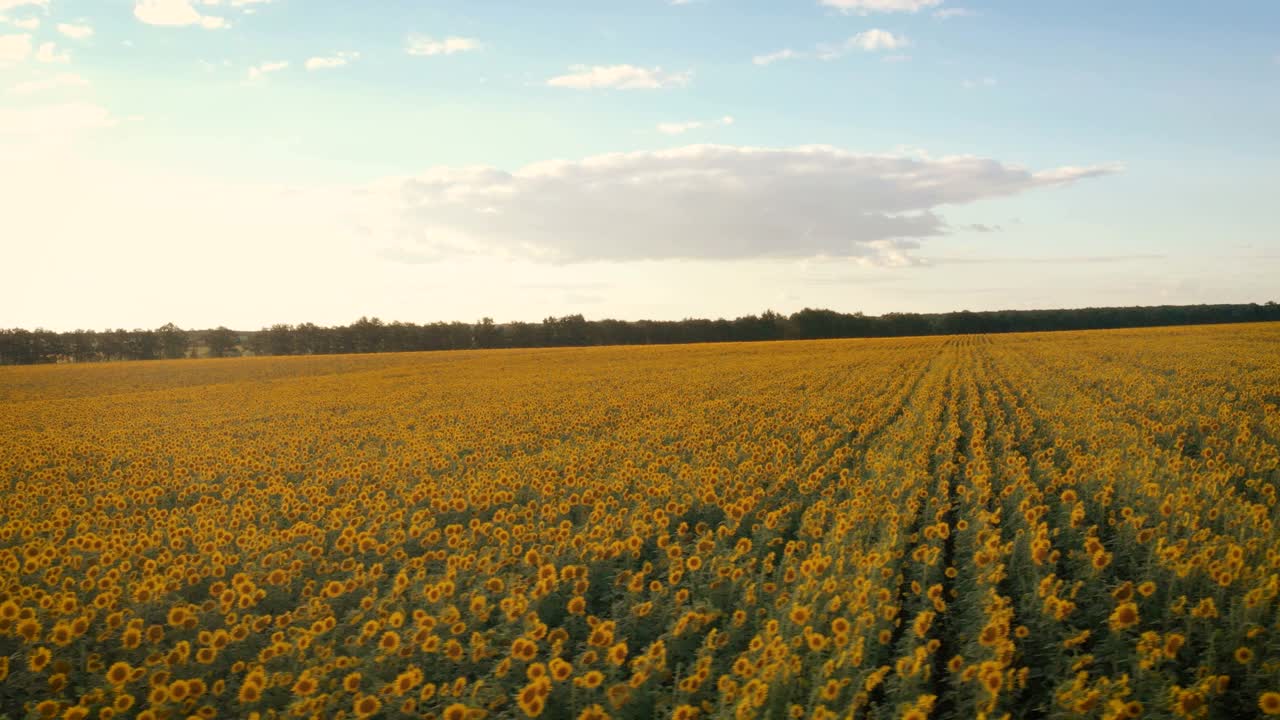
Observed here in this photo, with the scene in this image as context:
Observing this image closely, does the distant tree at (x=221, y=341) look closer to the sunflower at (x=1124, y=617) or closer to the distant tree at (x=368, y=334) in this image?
the distant tree at (x=368, y=334)

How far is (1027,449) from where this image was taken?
14172 mm

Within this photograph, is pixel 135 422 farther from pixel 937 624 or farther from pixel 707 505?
pixel 937 624

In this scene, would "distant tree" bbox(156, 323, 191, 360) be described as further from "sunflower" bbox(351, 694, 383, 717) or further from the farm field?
"sunflower" bbox(351, 694, 383, 717)

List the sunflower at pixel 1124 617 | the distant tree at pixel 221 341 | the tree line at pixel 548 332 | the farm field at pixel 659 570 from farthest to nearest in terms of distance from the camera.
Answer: the distant tree at pixel 221 341
the tree line at pixel 548 332
the sunflower at pixel 1124 617
the farm field at pixel 659 570

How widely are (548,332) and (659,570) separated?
86960 millimetres

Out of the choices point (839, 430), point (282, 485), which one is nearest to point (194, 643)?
point (282, 485)

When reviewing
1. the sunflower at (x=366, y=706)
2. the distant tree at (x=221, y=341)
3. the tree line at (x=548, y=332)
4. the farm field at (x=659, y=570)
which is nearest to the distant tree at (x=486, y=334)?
the tree line at (x=548, y=332)

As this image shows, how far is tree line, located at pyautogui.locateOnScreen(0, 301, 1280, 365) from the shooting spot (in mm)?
76000

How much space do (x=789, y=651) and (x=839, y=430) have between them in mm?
10536

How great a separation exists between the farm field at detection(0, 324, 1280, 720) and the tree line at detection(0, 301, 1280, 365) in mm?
68651

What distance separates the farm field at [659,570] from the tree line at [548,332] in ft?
225

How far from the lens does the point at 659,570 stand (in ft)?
27.1

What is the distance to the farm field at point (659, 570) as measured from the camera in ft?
17.7

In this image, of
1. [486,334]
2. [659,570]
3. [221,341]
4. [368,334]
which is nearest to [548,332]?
[486,334]
